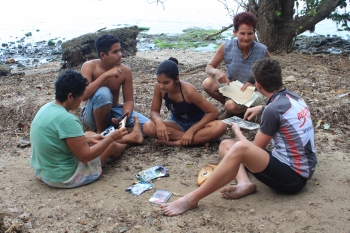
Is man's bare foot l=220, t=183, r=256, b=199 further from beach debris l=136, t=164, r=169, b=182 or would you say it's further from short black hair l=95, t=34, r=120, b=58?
short black hair l=95, t=34, r=120, b=58

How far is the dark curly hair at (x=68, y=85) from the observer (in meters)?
3.29

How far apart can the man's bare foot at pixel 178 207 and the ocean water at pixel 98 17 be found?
9.68 m

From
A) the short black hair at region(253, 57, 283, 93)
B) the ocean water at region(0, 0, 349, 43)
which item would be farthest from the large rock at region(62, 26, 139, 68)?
the short black hair at region(253, 57, 283, 93)

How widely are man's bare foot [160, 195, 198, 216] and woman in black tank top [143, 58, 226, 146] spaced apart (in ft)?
4.13

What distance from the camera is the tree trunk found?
7.50 metres

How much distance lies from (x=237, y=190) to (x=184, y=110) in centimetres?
136

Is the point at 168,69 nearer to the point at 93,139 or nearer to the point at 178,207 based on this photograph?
the point at 93,139

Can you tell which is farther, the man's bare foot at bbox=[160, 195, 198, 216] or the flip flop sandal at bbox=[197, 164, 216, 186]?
the flip flop sandal at bbox=[197, 164, 216, 186]

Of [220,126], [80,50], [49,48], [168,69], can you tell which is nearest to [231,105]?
[220,126]

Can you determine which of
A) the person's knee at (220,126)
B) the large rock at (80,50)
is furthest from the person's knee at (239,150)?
the large rock at (80,50)

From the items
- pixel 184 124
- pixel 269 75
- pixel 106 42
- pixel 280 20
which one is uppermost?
pixel 106 42

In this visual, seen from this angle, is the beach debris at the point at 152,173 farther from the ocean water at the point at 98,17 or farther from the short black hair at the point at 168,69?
the ocean water at the point at 98,17

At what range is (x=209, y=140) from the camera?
4250mm

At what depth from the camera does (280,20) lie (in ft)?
25.3
